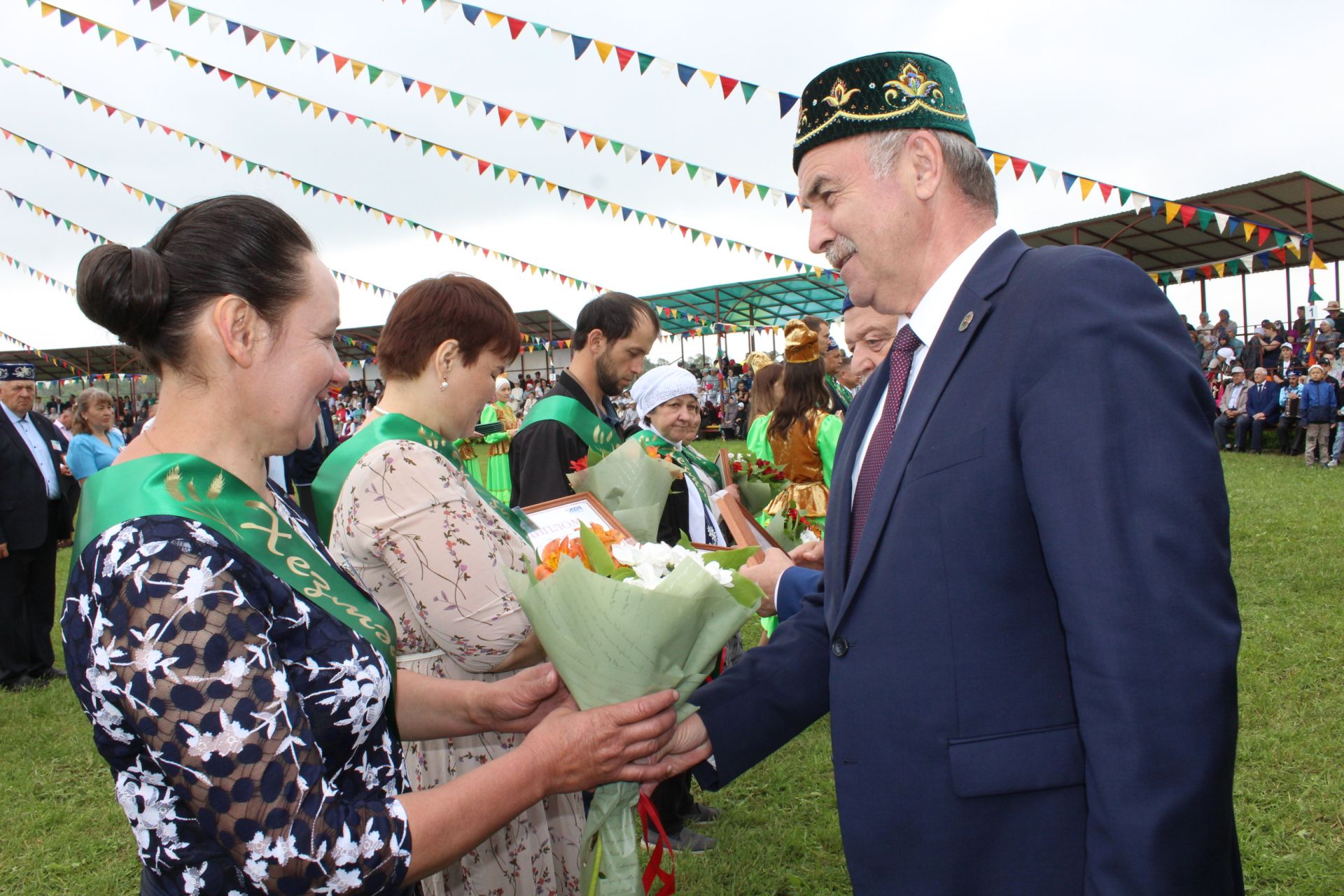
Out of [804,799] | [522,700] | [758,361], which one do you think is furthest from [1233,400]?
[522,700]

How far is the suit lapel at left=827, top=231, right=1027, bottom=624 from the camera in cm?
141

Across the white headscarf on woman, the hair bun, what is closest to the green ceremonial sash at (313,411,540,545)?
the hair bun

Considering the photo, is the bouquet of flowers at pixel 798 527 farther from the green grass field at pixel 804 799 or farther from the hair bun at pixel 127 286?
the hair bun at pixel 127 286

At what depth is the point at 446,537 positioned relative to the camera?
6.42 ft

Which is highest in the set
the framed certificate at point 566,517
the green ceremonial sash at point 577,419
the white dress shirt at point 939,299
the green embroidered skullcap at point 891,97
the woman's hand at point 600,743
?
the green embroidered skullcap at point 891,97

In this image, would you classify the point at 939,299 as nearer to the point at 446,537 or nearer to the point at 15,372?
the point at 446,537

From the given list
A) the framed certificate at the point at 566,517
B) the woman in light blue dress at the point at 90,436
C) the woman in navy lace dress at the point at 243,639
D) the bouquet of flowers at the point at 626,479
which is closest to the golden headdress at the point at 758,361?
the bouquet of flowers at the point at 626,479

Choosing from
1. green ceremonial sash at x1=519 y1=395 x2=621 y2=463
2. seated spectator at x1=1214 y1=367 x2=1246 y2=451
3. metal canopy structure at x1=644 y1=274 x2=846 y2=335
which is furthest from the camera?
metal canopy structure at x1=644 y1=274 x2=846 y2=335

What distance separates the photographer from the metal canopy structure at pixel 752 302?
27.3 metres

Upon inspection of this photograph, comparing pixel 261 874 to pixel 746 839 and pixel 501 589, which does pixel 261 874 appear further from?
pixel 746 839

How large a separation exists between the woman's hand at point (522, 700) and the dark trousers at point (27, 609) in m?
6.40

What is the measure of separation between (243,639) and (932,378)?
1.14 meters

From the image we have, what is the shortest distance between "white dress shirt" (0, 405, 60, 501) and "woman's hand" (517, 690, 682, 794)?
7.08 metres

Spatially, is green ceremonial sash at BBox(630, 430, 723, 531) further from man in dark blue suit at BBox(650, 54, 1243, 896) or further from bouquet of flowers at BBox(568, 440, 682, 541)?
man in dark blue suit at BBox(650, 54, 1243, 896)
